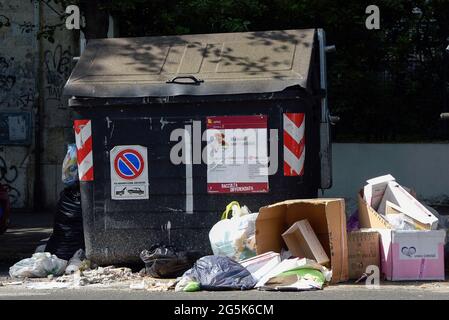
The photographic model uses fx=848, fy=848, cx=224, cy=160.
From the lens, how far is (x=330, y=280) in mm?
7074

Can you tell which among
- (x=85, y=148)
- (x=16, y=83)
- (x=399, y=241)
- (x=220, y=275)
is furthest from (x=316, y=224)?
(x=16, y=83)

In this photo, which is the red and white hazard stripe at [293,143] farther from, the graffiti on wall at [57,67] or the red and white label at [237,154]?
the graffiti on wall at [57,67]

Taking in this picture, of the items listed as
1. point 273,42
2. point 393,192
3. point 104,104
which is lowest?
point 393,192

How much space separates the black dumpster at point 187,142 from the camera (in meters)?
7.58

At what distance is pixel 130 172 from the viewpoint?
7758mm

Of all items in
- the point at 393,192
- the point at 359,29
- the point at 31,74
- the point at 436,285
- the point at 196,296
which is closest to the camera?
the point at 196,296

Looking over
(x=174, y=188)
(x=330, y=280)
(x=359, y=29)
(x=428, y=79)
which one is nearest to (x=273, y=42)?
(x=174, y=188)

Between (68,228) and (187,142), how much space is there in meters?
1.57

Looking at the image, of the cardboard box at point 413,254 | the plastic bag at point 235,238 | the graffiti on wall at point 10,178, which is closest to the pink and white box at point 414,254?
the cardboard box at point 413,254

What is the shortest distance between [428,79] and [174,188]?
23.5 feet

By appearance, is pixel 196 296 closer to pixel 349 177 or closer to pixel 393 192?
pixel 393 192

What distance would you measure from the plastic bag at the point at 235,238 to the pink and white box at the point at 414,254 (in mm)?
1142

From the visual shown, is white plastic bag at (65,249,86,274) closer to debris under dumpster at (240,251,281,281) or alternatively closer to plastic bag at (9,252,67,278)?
plastic bag at (9,252,67,278)

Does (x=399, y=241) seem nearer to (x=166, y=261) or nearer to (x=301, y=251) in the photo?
(x=301, y=251)
